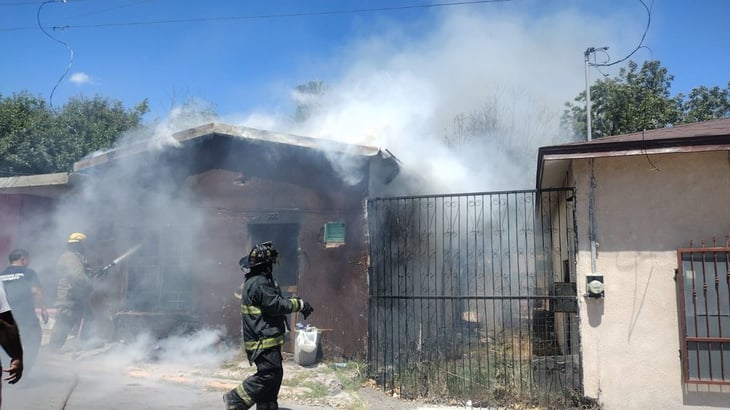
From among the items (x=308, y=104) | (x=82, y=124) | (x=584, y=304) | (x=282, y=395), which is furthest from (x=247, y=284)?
(x=308, y=104)

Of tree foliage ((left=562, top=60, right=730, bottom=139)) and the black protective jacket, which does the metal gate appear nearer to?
the black protective jacket

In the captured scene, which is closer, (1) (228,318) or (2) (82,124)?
(1) (228,318)

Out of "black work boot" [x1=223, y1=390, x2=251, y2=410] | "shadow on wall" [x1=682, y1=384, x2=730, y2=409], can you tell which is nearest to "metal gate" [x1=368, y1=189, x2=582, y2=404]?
"shadow on wall" [x1=682, y1=384, x2=730, y2=409]

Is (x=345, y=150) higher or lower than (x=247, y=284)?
higher

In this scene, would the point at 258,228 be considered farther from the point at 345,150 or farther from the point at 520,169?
the point at 520,169

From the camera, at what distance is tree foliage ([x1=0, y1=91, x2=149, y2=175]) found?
1858 centimetres

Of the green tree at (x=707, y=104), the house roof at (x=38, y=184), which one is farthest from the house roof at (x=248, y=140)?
the green tree at (x=707, y=104)

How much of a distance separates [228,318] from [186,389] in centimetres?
214

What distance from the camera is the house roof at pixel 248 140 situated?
27.8ft

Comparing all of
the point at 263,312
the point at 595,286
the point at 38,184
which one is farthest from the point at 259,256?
the point at 38,184

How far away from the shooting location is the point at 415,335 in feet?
28.8

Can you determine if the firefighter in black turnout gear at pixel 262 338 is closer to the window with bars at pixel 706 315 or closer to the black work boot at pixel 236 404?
the black work boot at pixel 236 404

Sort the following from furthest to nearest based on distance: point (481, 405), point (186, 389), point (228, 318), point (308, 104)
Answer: point (308, 104), point (228, 318), point (186, 389), point (481, 405)

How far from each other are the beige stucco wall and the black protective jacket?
368 centimetres
